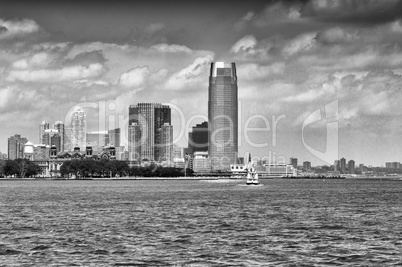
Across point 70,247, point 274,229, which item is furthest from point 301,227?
point 70,247

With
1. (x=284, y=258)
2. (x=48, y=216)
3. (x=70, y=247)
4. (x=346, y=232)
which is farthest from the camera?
(x=48, y=216)

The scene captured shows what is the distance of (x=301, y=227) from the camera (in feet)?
203

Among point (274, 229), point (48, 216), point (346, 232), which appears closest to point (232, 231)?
Result: point (274, 229)

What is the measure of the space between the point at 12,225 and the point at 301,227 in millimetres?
24059

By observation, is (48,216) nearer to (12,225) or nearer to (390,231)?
(12,225)

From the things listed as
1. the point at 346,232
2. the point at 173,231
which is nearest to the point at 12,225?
the point at 173,231

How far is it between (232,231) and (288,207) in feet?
105

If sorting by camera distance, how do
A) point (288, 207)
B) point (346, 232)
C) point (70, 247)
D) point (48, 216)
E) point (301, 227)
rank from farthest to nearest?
1. point (288, 207)
2. point (48, 216)
3. point (301, 227)
4. point (346, 232)
5. point (70, 247)

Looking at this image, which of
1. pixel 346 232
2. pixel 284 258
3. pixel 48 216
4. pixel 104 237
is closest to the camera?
pixel 284 258

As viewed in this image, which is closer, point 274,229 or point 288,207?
point 274,229

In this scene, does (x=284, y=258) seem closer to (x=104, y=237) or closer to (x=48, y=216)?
(x=104, y=237)

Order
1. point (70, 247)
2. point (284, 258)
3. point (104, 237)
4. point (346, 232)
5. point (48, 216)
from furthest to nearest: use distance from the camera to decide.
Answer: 1. point (48, 216)
2. point (346, 232)
3. point (104, 237)
4. point (70, 247)
5. point (284, 258)

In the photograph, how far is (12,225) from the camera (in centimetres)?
6438

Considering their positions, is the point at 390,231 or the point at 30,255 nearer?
the point at 30,255
